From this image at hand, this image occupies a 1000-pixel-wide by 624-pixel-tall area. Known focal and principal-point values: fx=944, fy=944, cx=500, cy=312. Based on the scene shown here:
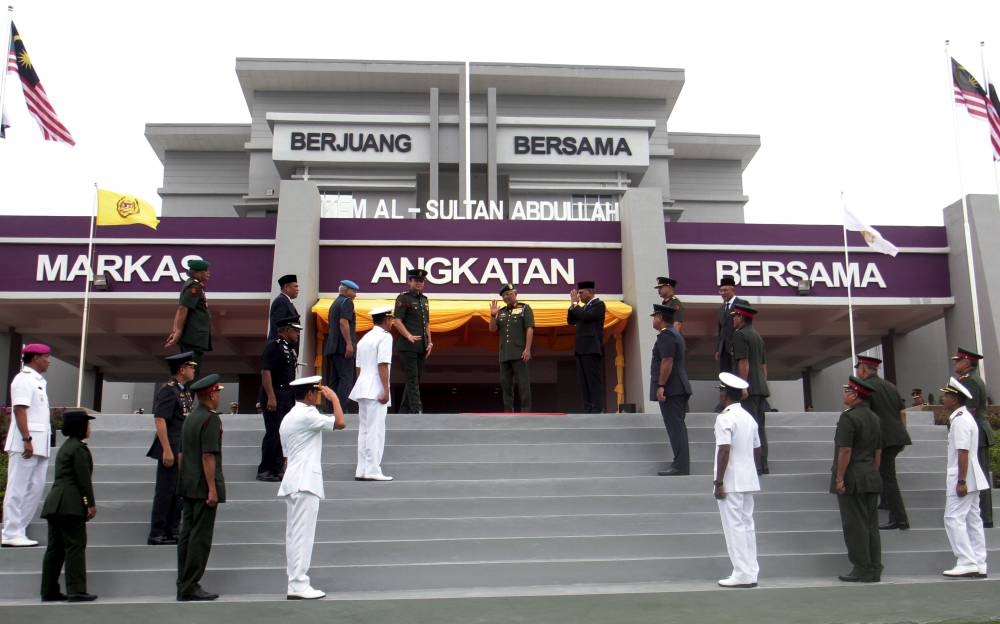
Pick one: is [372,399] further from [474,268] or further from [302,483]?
[474,268]

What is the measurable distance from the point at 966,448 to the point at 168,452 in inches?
287

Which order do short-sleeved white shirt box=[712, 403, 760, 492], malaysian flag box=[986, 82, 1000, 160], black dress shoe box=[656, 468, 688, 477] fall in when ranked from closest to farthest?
short-sleeved white shirt box=[712, 403, 760, 492] → black dress shoe box=[656, 468, 688, 477] → malaysian flag box=[986, 82, 1000, 160]

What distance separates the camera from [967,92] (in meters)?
15.9

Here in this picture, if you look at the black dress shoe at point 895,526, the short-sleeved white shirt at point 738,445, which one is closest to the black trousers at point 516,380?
the short-sleeved white shirt at point 738,445

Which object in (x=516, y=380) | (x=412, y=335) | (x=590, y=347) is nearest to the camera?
(x=412, y=335)

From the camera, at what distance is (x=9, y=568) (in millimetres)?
8281

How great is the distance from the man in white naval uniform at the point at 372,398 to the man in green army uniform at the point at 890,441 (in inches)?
195

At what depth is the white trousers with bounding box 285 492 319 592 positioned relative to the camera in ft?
24.8

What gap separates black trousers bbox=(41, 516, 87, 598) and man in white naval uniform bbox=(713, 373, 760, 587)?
5302mm

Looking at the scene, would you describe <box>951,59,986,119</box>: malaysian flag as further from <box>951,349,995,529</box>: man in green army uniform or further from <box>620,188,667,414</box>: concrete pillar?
<box>951,349,995,529</box>: man in green army uniform

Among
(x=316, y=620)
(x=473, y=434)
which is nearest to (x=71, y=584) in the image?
(x=316, y=620)

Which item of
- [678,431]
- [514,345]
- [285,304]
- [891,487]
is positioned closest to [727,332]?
[678,431]

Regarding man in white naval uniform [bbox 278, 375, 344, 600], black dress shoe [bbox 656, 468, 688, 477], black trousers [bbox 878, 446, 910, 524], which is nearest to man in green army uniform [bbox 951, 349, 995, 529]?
black trousers [bbox 878, 446, 910, 524]

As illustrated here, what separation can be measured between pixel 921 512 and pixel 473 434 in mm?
4887
